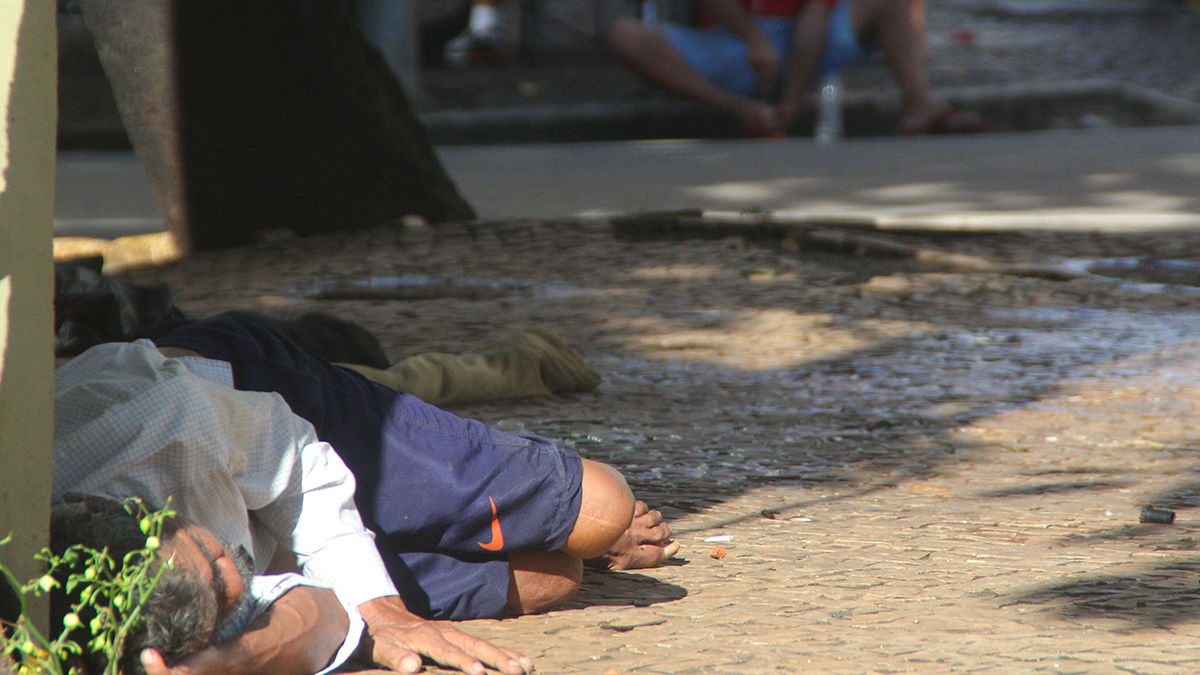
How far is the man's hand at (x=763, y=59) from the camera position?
913cm

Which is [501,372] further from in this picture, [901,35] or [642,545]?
[901,35]

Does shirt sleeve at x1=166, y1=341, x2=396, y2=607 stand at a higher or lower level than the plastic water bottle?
lower

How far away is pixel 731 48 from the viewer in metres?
9.42

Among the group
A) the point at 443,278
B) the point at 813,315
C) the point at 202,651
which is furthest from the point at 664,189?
the point at 202,651

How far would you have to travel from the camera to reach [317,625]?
2.01 m

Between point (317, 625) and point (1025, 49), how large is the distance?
12772mm

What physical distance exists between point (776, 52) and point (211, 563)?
8.07 m

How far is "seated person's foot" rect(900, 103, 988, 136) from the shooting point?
9.66 meters

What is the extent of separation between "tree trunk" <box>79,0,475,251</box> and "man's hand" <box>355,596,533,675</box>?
458 centimetres

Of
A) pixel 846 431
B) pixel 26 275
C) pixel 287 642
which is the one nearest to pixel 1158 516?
pixel 846 431

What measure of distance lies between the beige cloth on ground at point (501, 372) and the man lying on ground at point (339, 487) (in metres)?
1.26

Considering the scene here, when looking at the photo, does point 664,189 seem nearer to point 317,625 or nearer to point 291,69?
point 291,69

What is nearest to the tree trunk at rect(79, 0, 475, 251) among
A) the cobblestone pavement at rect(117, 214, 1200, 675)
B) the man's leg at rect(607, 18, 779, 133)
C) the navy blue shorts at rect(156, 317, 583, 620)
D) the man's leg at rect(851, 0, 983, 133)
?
the cobblestone pavement at rect(117, 214, 1200, 675)

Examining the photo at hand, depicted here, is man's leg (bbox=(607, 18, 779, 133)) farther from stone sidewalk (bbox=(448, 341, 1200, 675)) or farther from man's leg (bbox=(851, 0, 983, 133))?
stone sidewalk (bbox=(448, 341, 1200, 675))
